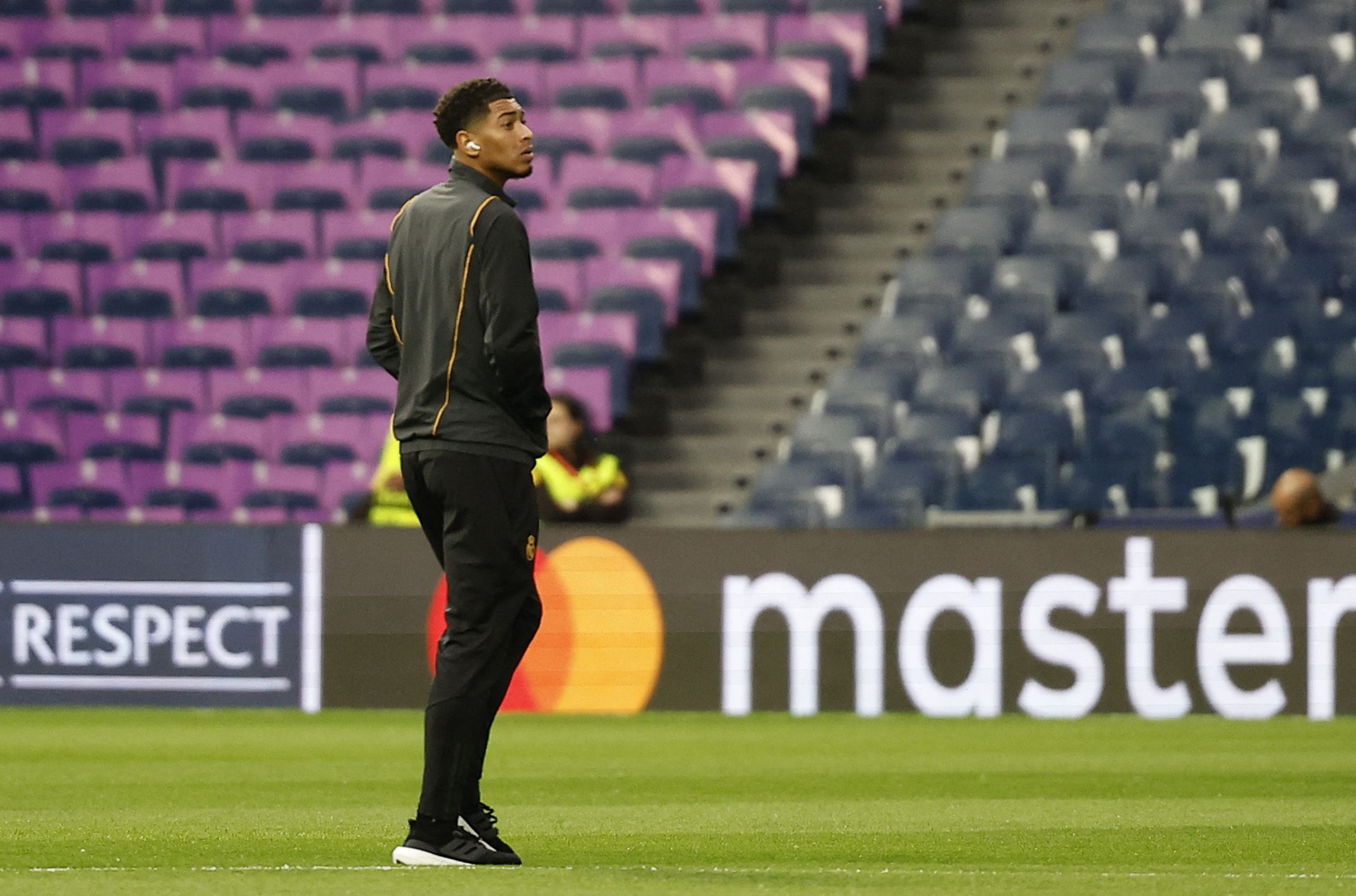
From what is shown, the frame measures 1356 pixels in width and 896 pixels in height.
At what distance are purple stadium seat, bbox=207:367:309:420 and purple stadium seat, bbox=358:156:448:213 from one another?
1.45 m

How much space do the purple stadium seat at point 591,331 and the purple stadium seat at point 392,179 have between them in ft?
5.56

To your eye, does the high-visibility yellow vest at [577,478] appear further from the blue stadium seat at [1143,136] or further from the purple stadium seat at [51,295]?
the purple stadium seat at [51,295]

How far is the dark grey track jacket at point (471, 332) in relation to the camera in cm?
544

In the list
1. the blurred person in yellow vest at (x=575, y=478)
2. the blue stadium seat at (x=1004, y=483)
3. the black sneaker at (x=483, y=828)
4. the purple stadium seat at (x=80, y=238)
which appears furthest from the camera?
the purple stadium seat at (x=80, y=238)

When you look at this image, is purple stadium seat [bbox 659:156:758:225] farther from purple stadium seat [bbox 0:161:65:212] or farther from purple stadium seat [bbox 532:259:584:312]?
purple stadium seat [bbox 0:161:65:212]

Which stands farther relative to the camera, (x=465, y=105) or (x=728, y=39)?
(x=728, y=39)

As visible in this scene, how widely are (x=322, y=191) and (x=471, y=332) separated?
38.9ft

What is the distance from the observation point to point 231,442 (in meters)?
16.1

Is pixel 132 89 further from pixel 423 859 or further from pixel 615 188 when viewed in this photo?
pixel 423 859

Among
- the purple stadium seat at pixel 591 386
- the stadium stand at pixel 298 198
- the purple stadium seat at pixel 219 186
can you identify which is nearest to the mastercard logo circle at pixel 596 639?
the purple stadium seat at pixel 591 386

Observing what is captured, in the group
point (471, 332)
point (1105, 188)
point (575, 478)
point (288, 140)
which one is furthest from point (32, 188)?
point (471, 332)

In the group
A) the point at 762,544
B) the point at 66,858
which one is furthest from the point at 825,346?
the point at 66,858

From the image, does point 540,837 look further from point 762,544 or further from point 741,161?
point 741,161

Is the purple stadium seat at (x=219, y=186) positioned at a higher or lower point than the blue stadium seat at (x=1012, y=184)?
lower
